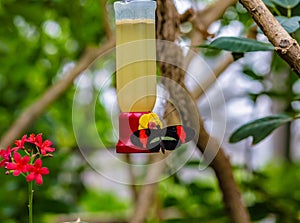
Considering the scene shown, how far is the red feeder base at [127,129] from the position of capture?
573 mm

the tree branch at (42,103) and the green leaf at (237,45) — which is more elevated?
the green leaf at (237,45)

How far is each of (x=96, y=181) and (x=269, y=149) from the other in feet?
2.52

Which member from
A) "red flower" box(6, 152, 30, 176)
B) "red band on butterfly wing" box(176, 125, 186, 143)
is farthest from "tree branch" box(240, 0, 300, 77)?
"red flower" box(6, 152, 30, 176)

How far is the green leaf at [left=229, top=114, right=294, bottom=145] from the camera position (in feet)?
2.62

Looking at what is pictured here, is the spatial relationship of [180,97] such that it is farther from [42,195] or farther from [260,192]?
[42,195]

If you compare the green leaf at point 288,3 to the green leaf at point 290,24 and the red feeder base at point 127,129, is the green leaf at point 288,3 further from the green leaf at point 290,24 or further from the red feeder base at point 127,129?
the red feeder base at point 127,129

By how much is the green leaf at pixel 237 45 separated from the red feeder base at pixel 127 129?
141 mm

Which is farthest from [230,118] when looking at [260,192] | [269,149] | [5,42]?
[269,149]

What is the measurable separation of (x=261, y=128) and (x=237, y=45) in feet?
0.52

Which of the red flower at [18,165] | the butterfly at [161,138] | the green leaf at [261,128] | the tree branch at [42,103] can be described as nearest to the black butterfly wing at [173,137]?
the butterfly at [161,138]

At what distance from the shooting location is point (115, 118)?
0.67 meters

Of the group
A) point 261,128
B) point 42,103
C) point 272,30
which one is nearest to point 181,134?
point 272,30

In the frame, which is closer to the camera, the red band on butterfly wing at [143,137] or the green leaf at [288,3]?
the red band on butterfly wing at [143,137]

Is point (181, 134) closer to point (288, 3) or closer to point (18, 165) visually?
point (18, 165)
